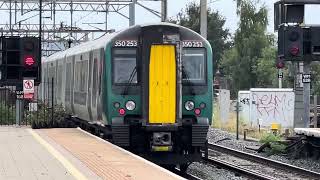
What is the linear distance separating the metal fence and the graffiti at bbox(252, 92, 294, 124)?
9.12 m

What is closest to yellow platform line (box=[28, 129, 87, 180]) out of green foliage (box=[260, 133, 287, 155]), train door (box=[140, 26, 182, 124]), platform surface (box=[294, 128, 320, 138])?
train door (box=[140, 26, 182, 124])

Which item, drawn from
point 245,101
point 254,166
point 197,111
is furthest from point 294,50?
point 245,101

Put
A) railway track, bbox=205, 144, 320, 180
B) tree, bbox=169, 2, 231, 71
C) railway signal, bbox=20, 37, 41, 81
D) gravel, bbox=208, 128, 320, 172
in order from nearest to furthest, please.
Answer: railway track, bbox=205, 144, 320, 180
gravel, bbox=208, 128, 320, 172
railway signal, bbox=20, 37, 41, 81
tree, bbox=169, 2, 231, 71

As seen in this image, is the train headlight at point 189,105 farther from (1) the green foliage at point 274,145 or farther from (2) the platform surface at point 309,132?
(1) the green foliage at point 274,145

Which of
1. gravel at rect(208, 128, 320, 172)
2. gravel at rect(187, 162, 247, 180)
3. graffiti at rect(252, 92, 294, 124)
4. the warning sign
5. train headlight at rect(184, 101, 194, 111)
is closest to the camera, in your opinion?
train headlight at rect(184, 101, 194, 111)

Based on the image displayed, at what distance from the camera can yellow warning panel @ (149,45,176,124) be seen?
1498 cm

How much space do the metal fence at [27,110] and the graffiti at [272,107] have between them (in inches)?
359

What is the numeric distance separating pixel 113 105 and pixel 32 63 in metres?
10.6

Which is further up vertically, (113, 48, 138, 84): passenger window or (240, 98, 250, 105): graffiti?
(113, 48, 138, 84): passenger window

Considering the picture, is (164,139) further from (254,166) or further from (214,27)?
(214,27)

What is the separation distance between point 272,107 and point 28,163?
19257mm

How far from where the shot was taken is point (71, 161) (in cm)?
1295

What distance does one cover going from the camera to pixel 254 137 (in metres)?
27.1

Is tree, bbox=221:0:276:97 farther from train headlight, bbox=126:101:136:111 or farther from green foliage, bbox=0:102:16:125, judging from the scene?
train headlight, bbox=126:101:136:111
